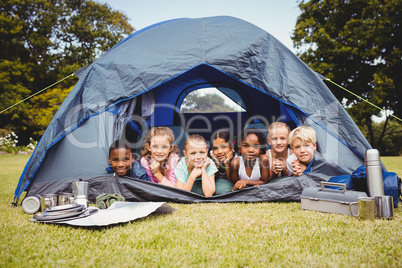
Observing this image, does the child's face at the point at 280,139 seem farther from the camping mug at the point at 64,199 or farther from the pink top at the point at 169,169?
the camping mug at the point at 64,199

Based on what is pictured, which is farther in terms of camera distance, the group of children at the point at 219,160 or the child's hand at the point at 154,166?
the child's hand at the point at 154,166

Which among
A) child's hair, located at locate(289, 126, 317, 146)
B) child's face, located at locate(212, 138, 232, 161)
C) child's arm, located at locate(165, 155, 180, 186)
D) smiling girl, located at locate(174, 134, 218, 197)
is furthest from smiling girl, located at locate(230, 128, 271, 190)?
child's arm, located at locate(165, 155, 180, 186)

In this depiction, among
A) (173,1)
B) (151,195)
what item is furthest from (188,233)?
(173,1)

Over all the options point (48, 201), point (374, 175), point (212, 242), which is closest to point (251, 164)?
point (374, 175)

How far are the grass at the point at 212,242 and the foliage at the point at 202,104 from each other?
2.69m

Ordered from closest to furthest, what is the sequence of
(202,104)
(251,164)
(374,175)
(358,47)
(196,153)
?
(374,175) < (196,153) < (251,164) < (202,104) < (358,47)

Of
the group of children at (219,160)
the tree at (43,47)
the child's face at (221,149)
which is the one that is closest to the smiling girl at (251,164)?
the group of children at (219,160)

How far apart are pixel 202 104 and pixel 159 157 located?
2480 millimetres

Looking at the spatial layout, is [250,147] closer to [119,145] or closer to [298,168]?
[298,168]

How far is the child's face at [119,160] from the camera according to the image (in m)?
2.85

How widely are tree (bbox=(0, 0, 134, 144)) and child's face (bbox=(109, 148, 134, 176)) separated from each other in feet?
38.1

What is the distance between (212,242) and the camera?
1624 mm

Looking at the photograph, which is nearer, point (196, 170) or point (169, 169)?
point (196, 170)

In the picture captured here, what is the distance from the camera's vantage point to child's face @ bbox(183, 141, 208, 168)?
2920 mm
